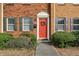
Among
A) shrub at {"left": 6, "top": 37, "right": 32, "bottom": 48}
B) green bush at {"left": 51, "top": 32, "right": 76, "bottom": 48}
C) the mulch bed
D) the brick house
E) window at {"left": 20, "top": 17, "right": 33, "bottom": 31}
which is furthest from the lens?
window at {"left": 20, "top": 17, "right": 33, "bottom": 31}

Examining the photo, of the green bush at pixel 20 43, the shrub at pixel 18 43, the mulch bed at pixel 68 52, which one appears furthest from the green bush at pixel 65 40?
the shrub at pixel 18 43

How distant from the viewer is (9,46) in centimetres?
2208

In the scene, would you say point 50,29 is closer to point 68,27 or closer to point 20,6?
point 68,27

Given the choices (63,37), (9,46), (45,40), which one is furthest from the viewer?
(45,40)

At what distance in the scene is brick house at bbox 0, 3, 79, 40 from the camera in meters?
29.5

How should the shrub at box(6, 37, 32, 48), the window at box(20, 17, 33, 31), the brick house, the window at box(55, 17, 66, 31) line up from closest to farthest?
1. the shrub at box(6, 37, 32, 48)
2. the brick house
3. the window at box(55, 17, 66, 31)
4. the window at box(20, 17, 33, 31)

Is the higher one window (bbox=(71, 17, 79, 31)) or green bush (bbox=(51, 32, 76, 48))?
window (bbox=(71, 17, 79, 31))

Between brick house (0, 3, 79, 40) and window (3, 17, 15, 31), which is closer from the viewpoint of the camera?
brick house (0, 3, 79, 40)

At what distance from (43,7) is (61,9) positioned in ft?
5.78

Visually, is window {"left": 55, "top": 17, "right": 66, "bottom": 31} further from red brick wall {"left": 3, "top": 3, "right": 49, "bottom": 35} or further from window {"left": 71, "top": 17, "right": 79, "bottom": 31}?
red brick wall {"left": 3, "top": 3, "right": 49, "bottom": 35}

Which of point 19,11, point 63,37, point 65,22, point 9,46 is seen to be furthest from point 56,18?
point 9,46

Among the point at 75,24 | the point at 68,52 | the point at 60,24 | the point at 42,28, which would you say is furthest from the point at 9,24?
the point at 68,52

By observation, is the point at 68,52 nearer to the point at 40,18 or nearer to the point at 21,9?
the point at 40,18

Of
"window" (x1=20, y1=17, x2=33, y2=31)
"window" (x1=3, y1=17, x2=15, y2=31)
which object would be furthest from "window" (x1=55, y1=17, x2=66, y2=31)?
"window" (x1=3, y1=17, x2=15, y2=31)
